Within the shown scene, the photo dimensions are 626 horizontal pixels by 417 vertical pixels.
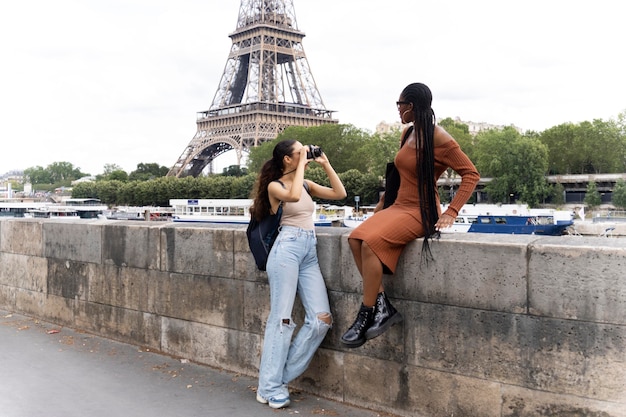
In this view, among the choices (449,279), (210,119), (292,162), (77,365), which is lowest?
(77,365)

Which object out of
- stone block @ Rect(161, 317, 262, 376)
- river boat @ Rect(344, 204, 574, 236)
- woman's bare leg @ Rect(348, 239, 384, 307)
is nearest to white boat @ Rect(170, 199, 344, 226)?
river boat @ Rect(344, 204, 574, 236)

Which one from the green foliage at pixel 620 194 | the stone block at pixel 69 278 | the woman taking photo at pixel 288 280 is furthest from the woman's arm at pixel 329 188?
the green foliage at pixel 620 194

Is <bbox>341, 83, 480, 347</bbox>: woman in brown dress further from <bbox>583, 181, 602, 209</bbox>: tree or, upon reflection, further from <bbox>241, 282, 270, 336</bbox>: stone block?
<bbox>583, 181, 602, 209</bbox>: tree

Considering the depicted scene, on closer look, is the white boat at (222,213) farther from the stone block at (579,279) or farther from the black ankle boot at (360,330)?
the stone block at (579,279)

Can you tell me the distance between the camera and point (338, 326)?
512 cm

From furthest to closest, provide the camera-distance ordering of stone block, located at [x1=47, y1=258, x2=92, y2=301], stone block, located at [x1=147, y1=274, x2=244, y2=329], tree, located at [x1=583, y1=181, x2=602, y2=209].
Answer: tree, located at [x1=583, y1=181, x2=602, y2=209], stone block, located at [x1=47, y1=258, x2=92, y2=301], stone block, located at [x1=147, y1=274, x2=244, y2=329]

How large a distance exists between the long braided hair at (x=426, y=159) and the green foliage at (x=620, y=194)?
213 feet

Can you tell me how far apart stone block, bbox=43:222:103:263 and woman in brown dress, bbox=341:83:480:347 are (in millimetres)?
3962

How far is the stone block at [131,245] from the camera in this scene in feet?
21.8

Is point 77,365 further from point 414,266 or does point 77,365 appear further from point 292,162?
point 414,266

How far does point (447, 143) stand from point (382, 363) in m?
1.69

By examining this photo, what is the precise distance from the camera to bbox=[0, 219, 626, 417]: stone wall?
384 cm

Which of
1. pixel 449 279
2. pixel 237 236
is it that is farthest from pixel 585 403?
pixel 237 236

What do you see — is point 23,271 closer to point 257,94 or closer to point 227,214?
point 227,214
